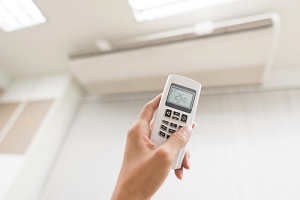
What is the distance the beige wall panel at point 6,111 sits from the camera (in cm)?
165

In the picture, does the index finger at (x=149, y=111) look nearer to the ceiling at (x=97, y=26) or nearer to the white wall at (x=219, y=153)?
the white wall at (x=219, y=153)

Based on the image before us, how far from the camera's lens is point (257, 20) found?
1.10 metres

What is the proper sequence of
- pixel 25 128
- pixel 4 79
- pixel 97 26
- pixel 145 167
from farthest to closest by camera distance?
1. pixel 4 79
2. pixel 25 128
3. pixel 97 26
4. pixel 145 167

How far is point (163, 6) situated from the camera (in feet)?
3.98

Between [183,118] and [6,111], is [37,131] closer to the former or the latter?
[6,111]

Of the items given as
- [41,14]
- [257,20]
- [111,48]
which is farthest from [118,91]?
[257,20]

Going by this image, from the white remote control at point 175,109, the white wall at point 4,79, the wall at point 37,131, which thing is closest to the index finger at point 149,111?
the white remote control at point 175,109

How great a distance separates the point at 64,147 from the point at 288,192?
1.43 meters

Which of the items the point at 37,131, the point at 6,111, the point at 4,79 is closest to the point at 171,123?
the point at 37,131

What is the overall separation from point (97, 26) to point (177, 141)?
1109mm

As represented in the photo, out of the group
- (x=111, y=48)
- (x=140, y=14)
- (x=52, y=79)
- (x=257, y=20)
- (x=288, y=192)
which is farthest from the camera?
(x=52, y=79)

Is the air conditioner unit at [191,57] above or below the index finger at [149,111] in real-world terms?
above

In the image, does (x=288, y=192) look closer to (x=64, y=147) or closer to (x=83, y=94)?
(x=64, y=147)

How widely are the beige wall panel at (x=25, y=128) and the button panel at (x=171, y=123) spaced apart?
1.19m
